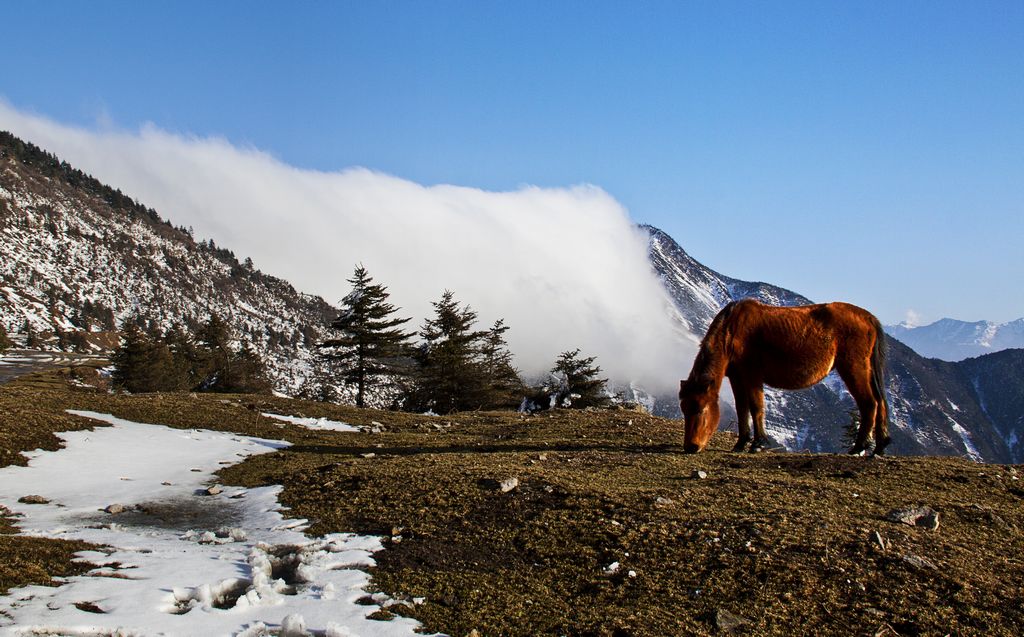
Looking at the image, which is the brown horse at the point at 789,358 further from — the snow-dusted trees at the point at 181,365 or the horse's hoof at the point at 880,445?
the snow-dusted trees at the point at 181,365

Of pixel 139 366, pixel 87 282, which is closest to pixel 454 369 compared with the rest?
pixel 139 366

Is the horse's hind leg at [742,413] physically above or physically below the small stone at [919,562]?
above

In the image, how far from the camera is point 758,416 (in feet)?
48.1

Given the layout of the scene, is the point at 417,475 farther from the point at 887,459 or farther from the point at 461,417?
the point at 461,417

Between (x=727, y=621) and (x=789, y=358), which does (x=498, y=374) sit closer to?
(x=789, y=358)

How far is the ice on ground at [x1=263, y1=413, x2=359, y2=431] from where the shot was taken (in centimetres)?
2195

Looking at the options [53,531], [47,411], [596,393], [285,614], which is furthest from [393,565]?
[596,393]

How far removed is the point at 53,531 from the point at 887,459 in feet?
46.1

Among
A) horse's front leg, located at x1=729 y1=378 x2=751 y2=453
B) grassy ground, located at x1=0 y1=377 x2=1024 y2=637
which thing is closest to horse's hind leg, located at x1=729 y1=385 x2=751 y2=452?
horse's front leg, located at x1=729 y1=378 x2=751 y2=453

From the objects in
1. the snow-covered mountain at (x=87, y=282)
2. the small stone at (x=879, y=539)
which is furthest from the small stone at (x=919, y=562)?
the snow-covered mountain at (x=87, y=282)

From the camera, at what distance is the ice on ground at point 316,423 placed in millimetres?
21953

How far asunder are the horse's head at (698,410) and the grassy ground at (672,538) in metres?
0.48

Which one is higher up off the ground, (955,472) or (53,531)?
(955,472)

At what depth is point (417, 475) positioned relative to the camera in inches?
438
